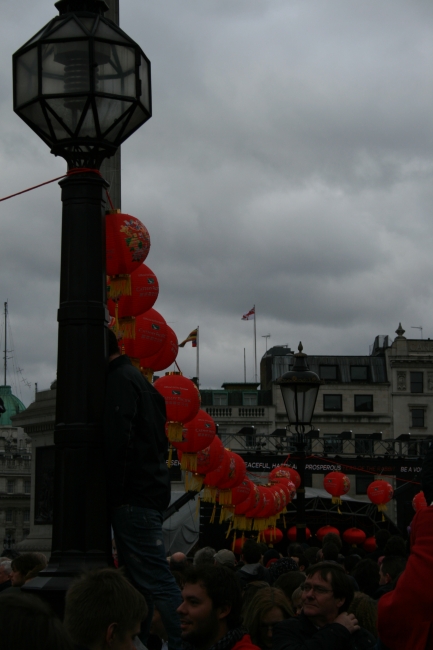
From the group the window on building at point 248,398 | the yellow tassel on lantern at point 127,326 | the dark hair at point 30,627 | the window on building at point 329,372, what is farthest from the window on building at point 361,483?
the dark hair at point 30,627

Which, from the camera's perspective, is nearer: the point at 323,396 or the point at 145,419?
the point at 145,419

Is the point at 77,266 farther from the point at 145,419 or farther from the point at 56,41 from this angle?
the point at 56,41

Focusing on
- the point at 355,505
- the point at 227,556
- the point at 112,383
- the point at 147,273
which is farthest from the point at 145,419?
the point at 355,505

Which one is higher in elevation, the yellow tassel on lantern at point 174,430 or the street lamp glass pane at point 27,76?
the street lamp glass pane at point 27,76

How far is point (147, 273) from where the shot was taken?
9914 millimetres

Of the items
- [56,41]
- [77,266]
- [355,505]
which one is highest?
[56,41]

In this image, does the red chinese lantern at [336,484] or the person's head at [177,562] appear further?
the red chinese lantern at [336,484]

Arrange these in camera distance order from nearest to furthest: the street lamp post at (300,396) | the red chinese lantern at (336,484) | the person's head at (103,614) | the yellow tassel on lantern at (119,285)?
1. the person's head at (103,614)
2. the yellow tassel on lantern at (119,285)
3. the street lamp post at (300,396)
4. the red chinese lantern at (336,484)

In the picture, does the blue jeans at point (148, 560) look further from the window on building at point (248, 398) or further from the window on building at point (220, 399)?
the window on building at point (248, 398)

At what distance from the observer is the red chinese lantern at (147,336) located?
1067cm

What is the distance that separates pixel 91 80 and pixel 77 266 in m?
1.01

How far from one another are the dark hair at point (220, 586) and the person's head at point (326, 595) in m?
0.74

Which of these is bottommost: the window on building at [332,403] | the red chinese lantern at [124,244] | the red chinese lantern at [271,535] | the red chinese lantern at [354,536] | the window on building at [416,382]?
the red chinese lantern at [354,536]

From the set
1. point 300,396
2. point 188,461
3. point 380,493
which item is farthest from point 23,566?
point 380,493
